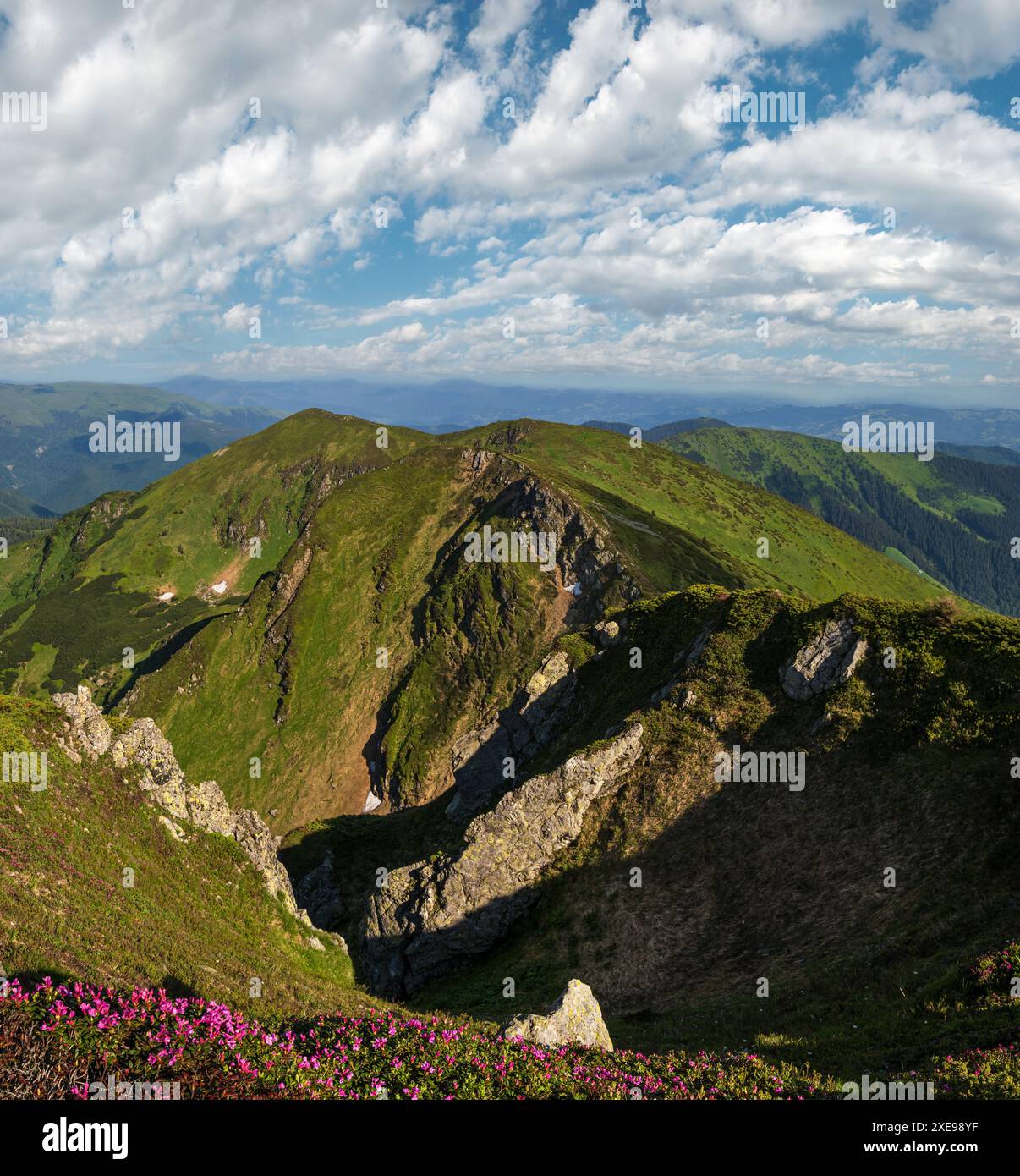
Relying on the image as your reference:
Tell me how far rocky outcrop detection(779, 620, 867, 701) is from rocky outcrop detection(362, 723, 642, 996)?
11566 millimetres

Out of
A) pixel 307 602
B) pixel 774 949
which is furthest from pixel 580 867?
pixel 307 602

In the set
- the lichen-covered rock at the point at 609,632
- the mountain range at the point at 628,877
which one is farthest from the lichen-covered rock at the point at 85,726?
the lichen-covered rock at the point at 609,632

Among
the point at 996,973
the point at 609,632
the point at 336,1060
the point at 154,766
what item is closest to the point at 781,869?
the point at 996,973

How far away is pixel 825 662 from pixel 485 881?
28.1 metres

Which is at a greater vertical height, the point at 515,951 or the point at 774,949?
the point at 774,949

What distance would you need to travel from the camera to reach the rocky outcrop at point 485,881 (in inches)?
1625

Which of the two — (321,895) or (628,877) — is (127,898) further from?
(321,895)

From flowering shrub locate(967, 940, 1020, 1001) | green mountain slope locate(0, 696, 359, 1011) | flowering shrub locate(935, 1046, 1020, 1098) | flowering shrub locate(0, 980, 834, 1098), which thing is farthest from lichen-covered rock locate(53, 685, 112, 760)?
flowering shrub locate(967, 940, 1020, 1001)

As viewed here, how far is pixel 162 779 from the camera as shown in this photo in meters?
41.3

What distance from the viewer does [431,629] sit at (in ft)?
453

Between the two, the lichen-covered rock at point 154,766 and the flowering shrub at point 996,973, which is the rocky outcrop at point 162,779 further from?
the flowering shrub at point 996,973

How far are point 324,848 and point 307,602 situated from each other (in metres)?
94.8
